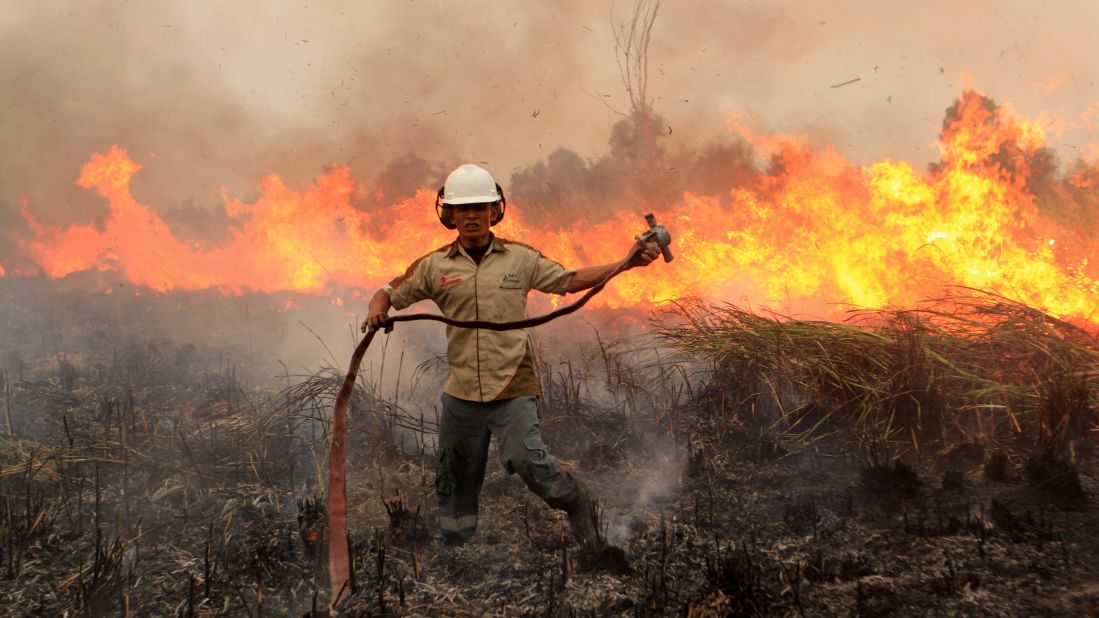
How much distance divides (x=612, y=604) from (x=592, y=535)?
1.63 ft

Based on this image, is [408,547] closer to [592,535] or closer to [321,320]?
[592,535]

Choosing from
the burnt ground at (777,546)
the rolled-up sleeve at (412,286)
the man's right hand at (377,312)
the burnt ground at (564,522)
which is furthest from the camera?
the rolled-up sleeve at (412,286)

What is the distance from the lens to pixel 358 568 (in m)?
3.59

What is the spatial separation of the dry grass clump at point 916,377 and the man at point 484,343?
74.0 inches

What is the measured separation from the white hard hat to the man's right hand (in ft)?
2.05

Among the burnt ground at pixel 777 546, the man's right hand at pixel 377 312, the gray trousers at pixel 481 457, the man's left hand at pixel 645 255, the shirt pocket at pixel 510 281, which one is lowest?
the burnt ground at pixel 777 546

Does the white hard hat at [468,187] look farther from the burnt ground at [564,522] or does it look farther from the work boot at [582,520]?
the burnt ground at [564,522]

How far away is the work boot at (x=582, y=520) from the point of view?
362 cm

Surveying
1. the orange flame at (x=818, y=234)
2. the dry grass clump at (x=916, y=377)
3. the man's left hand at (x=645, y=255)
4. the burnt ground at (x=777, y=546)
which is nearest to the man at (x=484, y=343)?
the man's left hand at (x=645, y=255)

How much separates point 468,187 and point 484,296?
0.56 metres

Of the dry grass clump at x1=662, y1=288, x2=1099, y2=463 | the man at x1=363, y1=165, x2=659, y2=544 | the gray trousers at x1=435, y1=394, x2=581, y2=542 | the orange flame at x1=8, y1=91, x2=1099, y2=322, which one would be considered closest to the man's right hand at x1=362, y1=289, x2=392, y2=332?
the man at x1=363, y1=165, x2=659, y2=544

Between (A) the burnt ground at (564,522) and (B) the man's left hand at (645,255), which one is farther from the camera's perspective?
(B) the man's left hand at (645,255)

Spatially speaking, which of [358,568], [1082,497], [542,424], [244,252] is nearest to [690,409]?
[542,424]

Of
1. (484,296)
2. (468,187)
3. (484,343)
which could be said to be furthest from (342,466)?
(468,187)
